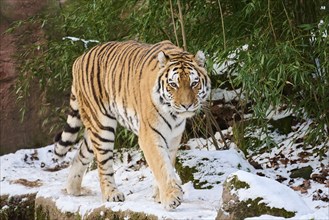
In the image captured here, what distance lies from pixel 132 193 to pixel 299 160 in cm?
153

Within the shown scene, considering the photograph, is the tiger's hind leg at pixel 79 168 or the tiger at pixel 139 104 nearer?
the tiger at pixel 139 104

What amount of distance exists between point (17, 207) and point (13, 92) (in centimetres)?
239

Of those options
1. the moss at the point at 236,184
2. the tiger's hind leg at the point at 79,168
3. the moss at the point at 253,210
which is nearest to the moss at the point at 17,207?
the tiger's hind leg at the point at 79,168

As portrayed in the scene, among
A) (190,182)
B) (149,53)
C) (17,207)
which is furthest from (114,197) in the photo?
(17,207)

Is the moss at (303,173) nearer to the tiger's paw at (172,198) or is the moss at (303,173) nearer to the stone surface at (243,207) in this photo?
the tiger's paw at (172,198)

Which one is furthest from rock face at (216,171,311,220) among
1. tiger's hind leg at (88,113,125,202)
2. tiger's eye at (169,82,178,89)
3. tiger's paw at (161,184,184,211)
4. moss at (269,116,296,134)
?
moss at (269,116,296,134)

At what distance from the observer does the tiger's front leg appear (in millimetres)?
5164

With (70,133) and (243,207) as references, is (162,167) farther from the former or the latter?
(70,133)

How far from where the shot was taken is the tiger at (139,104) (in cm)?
532

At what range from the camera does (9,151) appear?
9477 mm

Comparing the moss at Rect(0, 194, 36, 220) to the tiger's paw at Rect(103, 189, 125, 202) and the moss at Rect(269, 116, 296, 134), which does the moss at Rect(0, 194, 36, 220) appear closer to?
the tiger's paw at Rect(103, 189, 125, 202)

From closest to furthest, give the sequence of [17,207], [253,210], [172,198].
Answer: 1. [253,210]
2. [172,198]
3. [17,207]

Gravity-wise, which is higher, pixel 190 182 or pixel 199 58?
pixel 199 58

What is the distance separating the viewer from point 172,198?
5141mm
